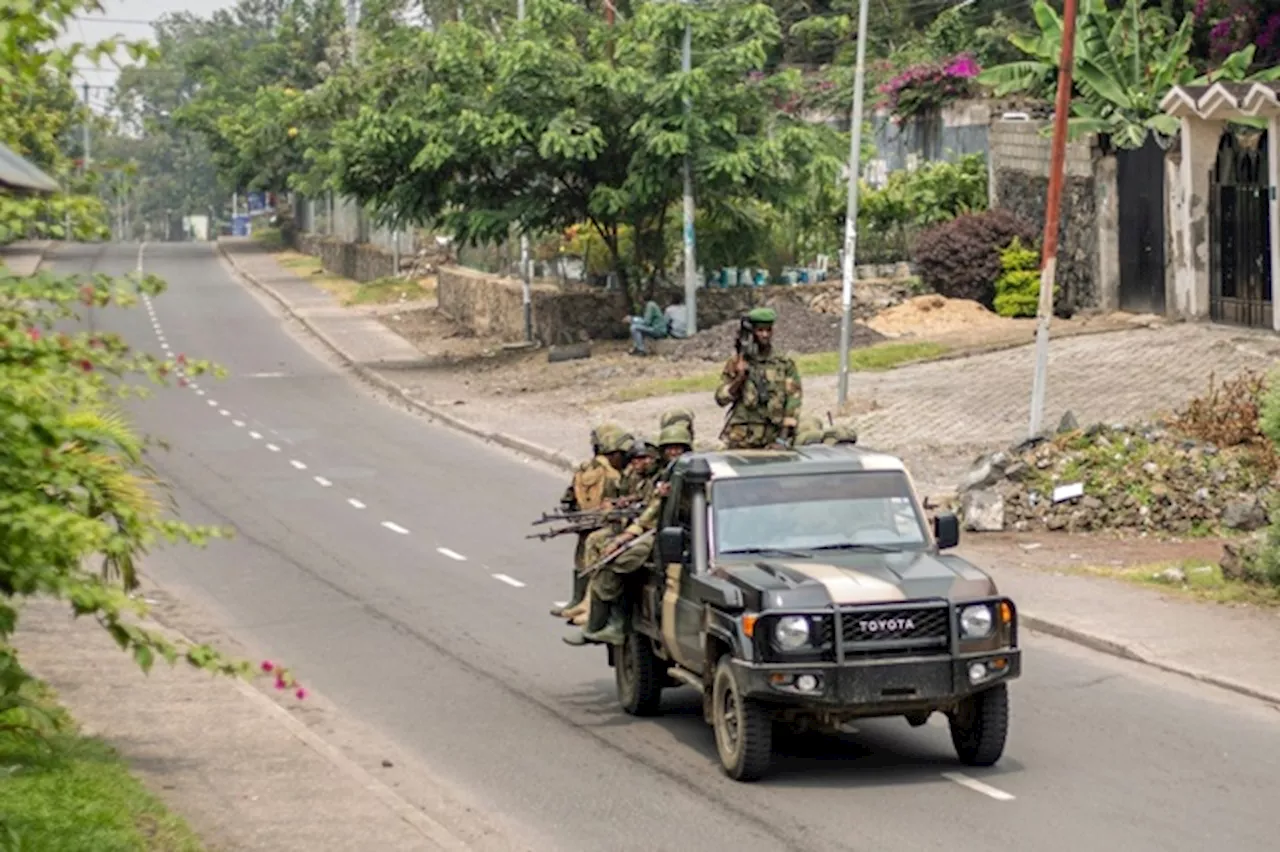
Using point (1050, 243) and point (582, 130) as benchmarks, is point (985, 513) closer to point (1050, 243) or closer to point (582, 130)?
point (1050, 243)

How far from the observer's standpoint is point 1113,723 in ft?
47.7

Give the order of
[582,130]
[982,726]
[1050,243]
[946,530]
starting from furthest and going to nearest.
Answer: [582,130] → [1050,243] → [946,530] → [982,726]

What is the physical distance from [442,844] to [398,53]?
3637 cm

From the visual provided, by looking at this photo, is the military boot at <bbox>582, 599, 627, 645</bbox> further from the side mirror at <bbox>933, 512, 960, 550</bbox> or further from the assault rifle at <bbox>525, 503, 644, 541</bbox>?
the side mirror at <bbox>933, 512, 960, 550</bbox>

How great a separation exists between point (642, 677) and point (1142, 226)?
25536mm

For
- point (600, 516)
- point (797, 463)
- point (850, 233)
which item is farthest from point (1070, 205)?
point (797, 463)

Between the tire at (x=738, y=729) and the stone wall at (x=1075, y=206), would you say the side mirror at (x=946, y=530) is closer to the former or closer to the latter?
the tire at (x=738, y=729)

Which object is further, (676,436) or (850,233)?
(850,233)

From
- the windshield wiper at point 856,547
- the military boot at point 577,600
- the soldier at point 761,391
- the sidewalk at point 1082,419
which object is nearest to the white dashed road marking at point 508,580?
the soldier at point 761,391

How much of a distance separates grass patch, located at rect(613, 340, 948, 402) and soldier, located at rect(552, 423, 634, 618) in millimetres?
20496

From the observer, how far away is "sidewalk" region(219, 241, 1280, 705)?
16906 millimetres

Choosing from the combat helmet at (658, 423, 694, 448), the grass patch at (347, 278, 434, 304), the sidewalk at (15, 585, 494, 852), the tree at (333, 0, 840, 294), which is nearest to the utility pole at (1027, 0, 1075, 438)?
the combat helmet at (658, 423, 694, 448)

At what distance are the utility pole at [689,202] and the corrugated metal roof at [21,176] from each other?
Result: 29886 millimetres

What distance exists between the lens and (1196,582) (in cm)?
1961
